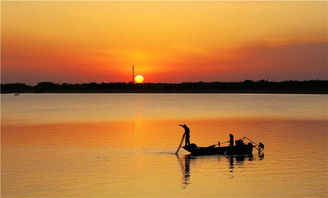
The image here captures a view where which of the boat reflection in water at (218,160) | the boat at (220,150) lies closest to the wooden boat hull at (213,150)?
the boat at (220,150)

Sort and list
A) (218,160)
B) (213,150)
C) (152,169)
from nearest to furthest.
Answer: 1. (152,169)
2. (218,160)
3. (213,150)

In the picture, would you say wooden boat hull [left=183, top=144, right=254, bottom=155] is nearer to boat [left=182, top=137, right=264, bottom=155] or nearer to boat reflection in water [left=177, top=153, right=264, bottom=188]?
boat [left=182, top=137, right=264, bottom=155]

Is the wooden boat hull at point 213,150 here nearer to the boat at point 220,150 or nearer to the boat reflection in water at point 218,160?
the boat at point 220,150

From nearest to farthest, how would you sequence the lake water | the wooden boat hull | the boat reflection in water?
the lake water < the boat reflection in water < the wooden boat hull

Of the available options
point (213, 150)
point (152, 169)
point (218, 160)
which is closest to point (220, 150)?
point (213, 150)

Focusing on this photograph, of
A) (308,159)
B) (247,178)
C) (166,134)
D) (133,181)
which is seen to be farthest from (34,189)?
(166,134)

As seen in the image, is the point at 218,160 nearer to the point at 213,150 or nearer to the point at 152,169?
the point at 213,150

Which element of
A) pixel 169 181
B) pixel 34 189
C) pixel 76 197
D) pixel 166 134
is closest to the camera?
pixel 76 197

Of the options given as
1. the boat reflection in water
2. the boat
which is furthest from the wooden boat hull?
the boat reflection in water

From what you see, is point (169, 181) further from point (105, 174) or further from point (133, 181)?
point (105, 174)

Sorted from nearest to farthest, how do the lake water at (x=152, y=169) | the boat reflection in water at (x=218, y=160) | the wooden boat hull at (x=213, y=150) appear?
the lake water at (x=152, y=169) → the boat reflection in water at (x=218, y=160) → the wooden boat hull at (x=213, y=150)

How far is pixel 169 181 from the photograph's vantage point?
26.0 metres

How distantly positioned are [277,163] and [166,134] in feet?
67.2

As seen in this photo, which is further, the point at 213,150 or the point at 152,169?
the point at 213,150
